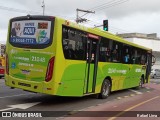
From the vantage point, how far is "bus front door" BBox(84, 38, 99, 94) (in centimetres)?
1452

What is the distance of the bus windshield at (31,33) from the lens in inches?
500

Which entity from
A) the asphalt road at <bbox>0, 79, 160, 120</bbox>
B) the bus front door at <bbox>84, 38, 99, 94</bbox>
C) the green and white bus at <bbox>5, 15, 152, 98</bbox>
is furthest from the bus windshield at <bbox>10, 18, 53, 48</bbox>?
the bus front door at <bbox>84, 38, 99, 94</bbox>

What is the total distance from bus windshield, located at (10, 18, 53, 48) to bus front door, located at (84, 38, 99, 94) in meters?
2.33

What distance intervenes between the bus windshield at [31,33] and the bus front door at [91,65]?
7.66ft

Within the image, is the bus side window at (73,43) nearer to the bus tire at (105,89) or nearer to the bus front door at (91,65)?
the bus front door at (91,65)

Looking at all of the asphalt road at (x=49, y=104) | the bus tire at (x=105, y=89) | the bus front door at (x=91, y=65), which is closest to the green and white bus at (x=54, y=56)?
the bus front door at (x=91, y=65)

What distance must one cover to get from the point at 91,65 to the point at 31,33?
3081mm

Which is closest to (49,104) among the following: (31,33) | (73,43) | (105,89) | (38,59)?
(38,59)

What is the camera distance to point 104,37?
1606cm

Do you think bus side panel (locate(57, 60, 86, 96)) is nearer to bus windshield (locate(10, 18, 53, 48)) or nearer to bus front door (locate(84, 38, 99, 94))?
bus front door (locate(84, 38, 99, 94))

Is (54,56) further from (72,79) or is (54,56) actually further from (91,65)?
(91,65)

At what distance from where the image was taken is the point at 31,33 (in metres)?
13.1

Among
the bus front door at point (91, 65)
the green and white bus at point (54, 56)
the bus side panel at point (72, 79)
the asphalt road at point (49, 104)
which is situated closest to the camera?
the asphalt road at point (49, 104)

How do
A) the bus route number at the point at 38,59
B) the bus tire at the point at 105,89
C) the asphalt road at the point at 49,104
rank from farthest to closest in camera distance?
the bus tire at the point at 105,89
the bus route number at the point at 38,59
the asphalt road at the point at 49,104
